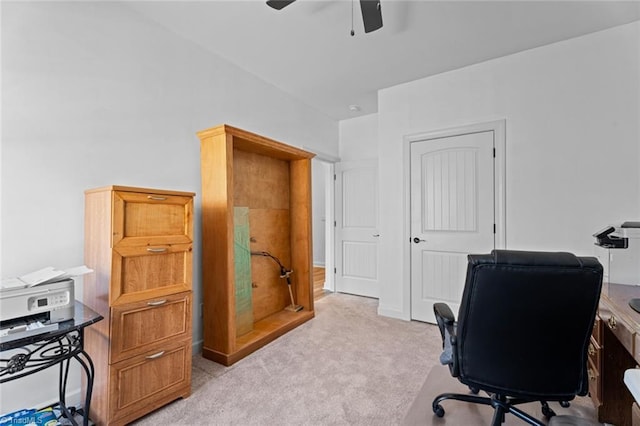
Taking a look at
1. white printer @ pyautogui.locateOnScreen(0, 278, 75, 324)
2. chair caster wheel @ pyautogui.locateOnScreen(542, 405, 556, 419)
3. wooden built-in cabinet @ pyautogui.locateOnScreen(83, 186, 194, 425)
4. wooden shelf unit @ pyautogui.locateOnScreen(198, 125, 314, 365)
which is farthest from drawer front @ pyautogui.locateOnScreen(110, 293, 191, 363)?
chair caster wheel @ pyautogui.locateOnScreen(542, 405, 556, 419)

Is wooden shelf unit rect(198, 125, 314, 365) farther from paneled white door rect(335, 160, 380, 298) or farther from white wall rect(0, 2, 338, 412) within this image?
paneled white door rect(335, 160, 380, 298)

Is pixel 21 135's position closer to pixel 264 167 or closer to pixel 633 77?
pixel 264 167

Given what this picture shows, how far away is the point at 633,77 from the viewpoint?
2.52m

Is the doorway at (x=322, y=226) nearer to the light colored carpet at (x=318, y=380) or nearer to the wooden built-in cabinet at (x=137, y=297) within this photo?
the light colored carpet at (x=318, y=380)

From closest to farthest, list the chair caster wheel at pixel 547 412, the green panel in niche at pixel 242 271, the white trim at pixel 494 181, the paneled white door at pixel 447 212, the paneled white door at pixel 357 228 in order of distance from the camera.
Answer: the chair caster wheel at pixel 547 412 < the green panel in niche at pixel 242 271 < the white trim at pixel 494 181 < the paneled white door at pixel 447 212 < the paneled white door at pixel 357 228

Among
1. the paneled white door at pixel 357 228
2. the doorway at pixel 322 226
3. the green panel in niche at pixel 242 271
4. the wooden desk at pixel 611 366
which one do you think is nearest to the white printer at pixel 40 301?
the green panel in niche at pixel 242 271

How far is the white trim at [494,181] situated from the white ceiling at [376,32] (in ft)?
2.13

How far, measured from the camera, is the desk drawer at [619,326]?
53.1 inches

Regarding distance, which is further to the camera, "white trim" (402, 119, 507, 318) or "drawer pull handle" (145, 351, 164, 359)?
"white trim" (402, 119, 507, 318)

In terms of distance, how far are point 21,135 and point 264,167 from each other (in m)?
1.94

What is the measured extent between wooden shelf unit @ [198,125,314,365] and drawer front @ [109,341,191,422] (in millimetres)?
490

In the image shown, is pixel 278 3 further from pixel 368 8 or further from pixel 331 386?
pixel 331 386

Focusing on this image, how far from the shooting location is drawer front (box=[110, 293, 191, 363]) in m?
1.73

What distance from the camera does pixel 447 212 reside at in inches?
132
